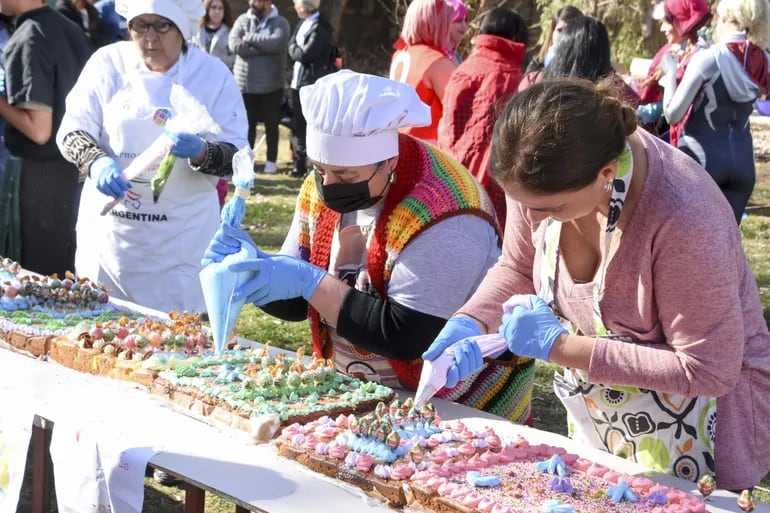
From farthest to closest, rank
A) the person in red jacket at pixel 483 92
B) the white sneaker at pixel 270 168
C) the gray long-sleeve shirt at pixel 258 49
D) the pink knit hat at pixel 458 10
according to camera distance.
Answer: the white sneaker at pixel 270 168, the gray long-sleeve shirt at pixel 258 49, the pink knit hat at pixel 458 10, the person in red jacket at pixel 483 92

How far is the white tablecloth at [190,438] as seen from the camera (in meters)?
2.08

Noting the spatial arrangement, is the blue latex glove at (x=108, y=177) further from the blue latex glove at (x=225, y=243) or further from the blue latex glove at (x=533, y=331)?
the blue latex glove at (x=533, y=331)

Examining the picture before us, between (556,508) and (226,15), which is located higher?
(226,15)

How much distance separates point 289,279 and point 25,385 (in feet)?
2.46

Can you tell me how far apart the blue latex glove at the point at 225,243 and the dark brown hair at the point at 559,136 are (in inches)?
35.6

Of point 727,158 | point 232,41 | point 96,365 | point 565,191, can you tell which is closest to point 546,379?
point 727,158

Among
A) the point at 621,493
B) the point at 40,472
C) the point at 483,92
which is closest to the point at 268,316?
the point at 483,92

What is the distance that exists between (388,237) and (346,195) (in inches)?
6.2

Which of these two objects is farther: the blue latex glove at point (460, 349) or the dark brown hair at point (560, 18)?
the dark brown hair at point (560, 18)

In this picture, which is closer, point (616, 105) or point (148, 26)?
point (616, 105)

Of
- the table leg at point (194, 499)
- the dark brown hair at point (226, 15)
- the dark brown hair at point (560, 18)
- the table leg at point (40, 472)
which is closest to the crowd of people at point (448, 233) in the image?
the table leg at point (194, 499)

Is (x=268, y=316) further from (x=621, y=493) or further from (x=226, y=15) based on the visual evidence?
(x=226, y=15)

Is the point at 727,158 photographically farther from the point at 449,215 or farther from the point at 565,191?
the point at 565,191

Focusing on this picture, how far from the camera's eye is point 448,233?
2.62m
